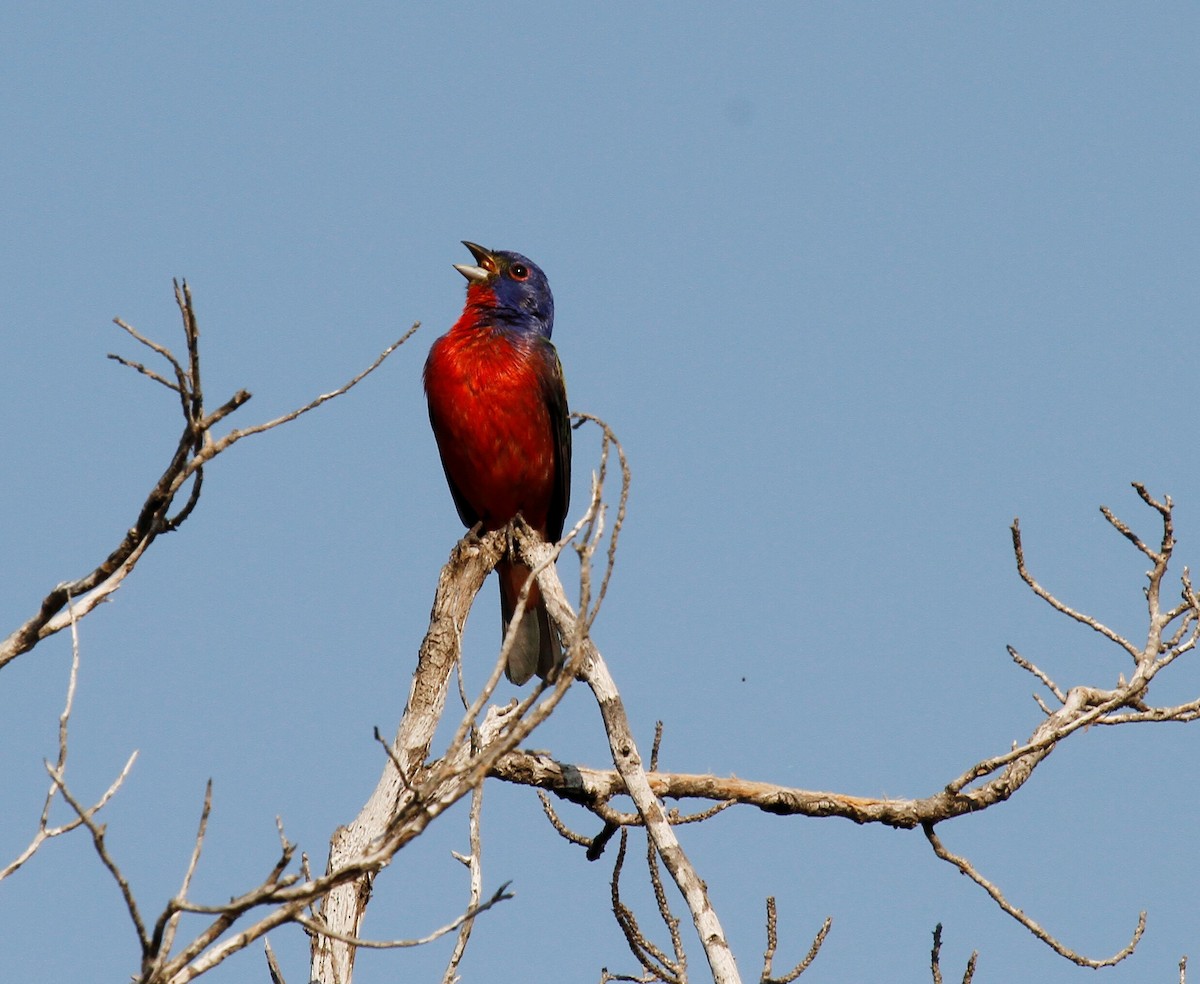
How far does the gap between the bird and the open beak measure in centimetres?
24

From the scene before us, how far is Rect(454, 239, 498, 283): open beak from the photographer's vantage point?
22.7 ft

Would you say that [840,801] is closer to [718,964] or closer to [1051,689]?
[1051,689]

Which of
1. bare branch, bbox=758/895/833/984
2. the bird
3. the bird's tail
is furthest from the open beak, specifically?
bare branch, bbox=758/895/833/984

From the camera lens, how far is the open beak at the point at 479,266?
693 cm

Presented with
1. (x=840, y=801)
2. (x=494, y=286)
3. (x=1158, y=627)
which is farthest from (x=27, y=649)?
(x=494, y=286)

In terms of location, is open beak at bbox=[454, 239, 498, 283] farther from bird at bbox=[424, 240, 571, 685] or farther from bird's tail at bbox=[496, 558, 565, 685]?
bird's tail at bbox=[496, 558, 565, 685]

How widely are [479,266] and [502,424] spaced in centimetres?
113

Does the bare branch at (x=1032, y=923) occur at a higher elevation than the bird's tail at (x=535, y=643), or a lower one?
lower

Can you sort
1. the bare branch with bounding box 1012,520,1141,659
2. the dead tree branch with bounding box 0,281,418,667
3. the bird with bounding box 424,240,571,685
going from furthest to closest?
the bird with bounding box 424,240,571,685 < the bare branch with bounding box 1012,520,1141,659 < the dead tree branch with bounding box 0,281,418,667

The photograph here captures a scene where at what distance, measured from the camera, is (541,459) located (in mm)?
6406

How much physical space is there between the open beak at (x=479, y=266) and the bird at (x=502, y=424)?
0.24 meters

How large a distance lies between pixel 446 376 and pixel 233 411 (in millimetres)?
3652

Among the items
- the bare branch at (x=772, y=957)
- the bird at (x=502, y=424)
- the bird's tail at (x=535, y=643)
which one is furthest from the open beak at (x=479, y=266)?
the bare branch at (x=772, y=957)

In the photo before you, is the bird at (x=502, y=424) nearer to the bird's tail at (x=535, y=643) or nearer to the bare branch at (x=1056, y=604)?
the bird's tail at (x=535, y=643)
